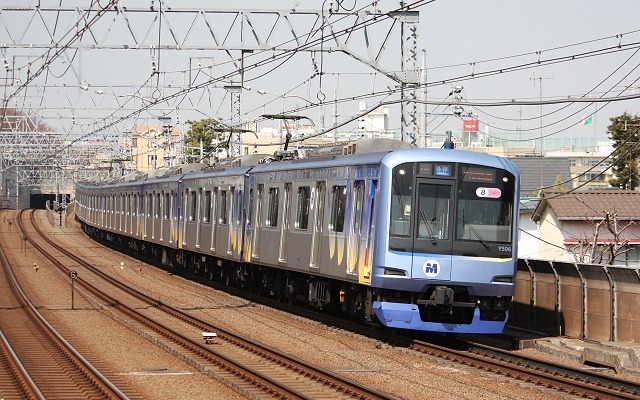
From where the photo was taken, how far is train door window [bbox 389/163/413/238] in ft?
50.2

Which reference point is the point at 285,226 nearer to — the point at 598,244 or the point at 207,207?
the point at 207,207

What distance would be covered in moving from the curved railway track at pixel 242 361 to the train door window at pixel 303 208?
234 centimetres

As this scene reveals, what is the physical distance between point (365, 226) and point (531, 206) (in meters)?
21.2

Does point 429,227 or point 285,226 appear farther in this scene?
point 285,226

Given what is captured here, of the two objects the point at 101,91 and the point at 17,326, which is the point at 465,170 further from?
the point at 101,91

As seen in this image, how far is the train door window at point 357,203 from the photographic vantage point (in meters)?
16.3

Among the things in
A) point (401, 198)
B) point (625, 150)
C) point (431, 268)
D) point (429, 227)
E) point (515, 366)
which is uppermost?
point (625, 150)

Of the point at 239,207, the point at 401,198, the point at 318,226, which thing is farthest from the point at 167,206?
the point at 401,198

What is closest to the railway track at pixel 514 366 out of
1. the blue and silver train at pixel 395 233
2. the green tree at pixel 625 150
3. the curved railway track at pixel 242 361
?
the blue and silver train at pixel 395 233

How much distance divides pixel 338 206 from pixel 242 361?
4059 millimetres

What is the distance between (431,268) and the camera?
1526 centimetres

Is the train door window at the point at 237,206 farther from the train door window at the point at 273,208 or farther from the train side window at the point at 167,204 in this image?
the train side window at the point at 167,204

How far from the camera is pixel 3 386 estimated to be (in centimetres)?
1240

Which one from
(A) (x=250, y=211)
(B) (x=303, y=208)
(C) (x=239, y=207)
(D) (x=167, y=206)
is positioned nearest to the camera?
(B) (x=303, y=208)
